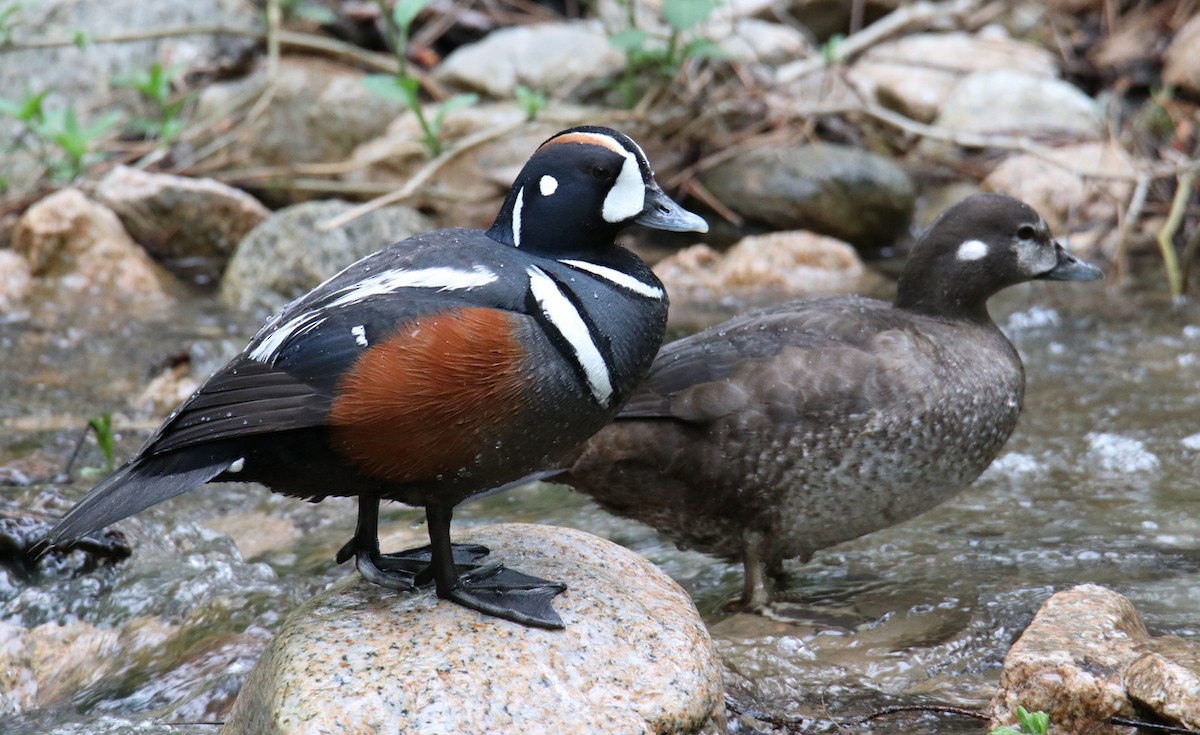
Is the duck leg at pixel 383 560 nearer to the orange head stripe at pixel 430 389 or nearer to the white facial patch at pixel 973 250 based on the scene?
the orange head stripe at pixel 430 389

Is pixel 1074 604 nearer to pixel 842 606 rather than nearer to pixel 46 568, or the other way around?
pixel 842 606

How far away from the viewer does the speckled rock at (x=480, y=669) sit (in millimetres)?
2889

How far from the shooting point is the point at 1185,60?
9758 mm

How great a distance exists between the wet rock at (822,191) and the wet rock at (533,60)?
5.44 feet

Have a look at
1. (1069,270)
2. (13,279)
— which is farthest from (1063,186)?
(13,279)

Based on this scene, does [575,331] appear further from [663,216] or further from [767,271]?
[767,271]

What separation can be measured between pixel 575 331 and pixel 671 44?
531 centimetres

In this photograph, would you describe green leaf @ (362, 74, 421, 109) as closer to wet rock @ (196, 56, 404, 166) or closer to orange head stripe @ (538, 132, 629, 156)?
wet rock @ (196, 56, 404, 166)

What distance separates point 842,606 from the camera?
4.32 m

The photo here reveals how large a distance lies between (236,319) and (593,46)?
12.6 feet

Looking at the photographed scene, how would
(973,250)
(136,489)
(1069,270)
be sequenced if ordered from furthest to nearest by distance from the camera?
(1069,270) → (973,250) → (136,489)

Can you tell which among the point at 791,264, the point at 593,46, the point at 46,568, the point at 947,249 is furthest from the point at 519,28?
the point at 46,568

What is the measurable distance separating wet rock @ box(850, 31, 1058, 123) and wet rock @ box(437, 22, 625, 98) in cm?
193

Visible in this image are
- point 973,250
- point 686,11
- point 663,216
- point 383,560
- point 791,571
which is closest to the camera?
point 663,216
